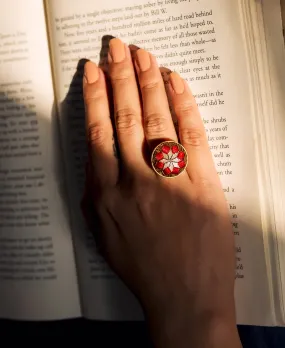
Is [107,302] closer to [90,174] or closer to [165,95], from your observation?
[90,174]

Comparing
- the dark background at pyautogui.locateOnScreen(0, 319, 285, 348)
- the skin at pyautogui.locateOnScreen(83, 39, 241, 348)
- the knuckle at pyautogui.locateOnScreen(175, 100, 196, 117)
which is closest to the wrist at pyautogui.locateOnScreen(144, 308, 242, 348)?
the skin at pyautogui.locateOnScreen(83, 39, 241, 348)

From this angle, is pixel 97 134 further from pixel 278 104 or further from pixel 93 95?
pixel 278 104

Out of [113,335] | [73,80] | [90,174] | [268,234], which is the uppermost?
[73,80]

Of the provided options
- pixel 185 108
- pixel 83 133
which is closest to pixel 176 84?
pixel 185 108

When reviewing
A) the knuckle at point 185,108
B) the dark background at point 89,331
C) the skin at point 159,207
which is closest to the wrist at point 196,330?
the skin at point 159,207

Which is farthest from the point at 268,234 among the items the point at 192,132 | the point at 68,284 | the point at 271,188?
the point at 68,284

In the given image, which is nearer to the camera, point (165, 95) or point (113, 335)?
point (165, 95)

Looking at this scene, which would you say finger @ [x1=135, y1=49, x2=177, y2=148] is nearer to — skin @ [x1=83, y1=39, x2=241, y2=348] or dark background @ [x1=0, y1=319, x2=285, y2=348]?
skin @ [x1=83, y1=39, x2=241, y2=348]
